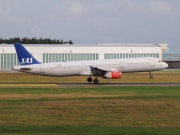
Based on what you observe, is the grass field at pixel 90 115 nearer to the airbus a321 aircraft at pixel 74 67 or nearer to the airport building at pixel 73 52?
the airbus a321 aircraft at pixel 74 67

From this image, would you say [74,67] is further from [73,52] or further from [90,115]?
[73,52]

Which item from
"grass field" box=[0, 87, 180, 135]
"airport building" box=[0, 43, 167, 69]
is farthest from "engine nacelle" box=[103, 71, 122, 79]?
"airport building" box=[0, 43, 167, 69]

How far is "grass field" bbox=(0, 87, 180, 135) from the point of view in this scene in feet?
74.9

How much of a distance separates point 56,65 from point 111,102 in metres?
31.8

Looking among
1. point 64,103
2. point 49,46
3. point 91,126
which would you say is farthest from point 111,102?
point 49,46

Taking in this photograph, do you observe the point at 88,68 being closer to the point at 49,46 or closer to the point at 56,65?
the point at 56,65

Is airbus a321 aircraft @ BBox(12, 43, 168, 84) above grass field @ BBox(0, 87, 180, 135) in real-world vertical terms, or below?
above

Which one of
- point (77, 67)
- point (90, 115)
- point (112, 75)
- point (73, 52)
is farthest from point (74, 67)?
point (73, 52)

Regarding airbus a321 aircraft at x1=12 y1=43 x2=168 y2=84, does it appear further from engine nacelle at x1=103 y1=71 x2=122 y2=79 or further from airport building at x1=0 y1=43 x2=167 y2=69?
airport building at x1=0 y1=43 x2=167 y2=69

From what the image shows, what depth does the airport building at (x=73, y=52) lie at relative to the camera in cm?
10956

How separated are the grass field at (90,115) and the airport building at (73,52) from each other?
7043cm

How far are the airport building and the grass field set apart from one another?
70.4m

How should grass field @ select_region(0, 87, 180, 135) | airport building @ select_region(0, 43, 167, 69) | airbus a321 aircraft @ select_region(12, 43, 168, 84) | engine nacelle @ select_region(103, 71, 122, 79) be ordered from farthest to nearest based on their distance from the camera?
airport building @ select_region(0, 43, 167, 69) → airbus a321 aircraft @ select_region(12, 43, 168, 84) → engine nacelle @ select_region(103, 71, 122, 79) → grass field @ select_region(0, 87, 180, 135)

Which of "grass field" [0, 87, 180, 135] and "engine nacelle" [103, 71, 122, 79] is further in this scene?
"engine nacelle" [103, 71, 122, 79]
